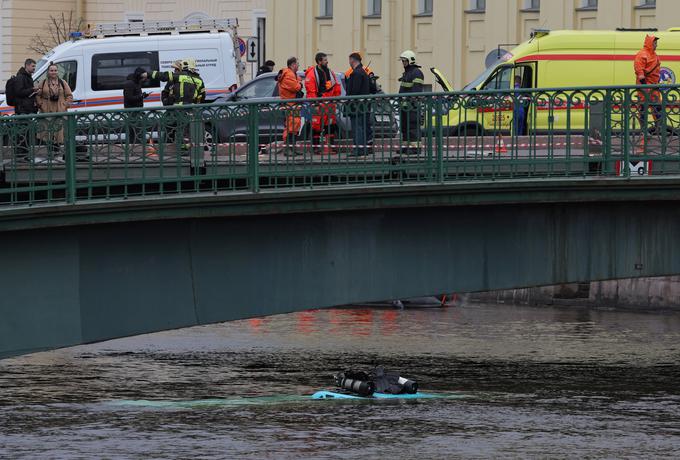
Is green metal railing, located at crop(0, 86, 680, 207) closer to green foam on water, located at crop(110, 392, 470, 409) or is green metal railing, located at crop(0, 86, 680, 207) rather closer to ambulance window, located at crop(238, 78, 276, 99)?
ambulance window, located at crop(238, 78, 276, 99)

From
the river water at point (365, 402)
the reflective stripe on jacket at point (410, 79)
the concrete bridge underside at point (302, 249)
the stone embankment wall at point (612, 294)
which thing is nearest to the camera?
the concrete bridge underside at point (302, 249)

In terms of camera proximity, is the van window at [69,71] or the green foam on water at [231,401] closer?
the green foam on water at [231,401]

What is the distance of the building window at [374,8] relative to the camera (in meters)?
57.4

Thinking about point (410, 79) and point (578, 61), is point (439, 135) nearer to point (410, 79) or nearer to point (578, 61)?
point (410, 79)

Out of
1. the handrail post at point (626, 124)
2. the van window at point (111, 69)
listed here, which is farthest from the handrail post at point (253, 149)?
the van window at point (111, 69)

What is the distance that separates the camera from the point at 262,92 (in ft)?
112

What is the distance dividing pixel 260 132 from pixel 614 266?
3872 mm

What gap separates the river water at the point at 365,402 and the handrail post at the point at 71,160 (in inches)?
283

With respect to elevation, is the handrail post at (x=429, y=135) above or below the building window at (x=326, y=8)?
below

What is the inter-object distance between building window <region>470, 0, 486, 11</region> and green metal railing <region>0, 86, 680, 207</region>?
3256cm

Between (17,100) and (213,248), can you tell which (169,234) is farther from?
(17,100)

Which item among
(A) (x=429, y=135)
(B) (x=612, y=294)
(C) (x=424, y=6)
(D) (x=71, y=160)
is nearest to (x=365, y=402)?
(A) (x=429, y=135)

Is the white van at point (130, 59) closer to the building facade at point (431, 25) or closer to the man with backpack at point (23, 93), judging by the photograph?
the man with backpack at point (23, 93)

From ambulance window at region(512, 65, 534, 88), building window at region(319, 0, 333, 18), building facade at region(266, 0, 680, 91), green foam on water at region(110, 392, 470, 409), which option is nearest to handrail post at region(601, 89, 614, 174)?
green foam on water at region(110, 392, 470, 409)
